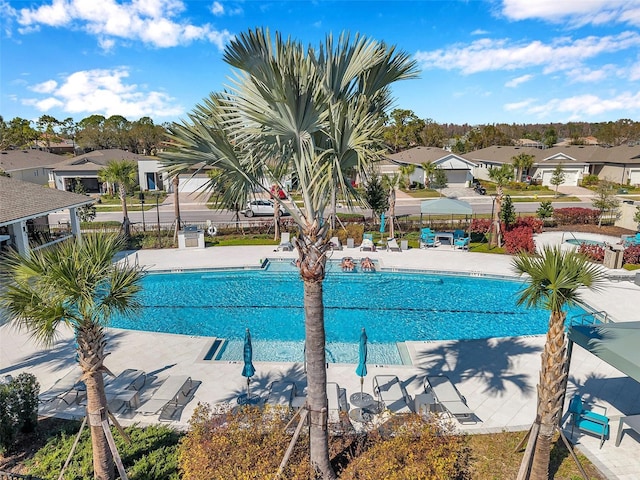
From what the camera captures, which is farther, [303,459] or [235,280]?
[235,280]

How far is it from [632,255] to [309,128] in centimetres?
2168

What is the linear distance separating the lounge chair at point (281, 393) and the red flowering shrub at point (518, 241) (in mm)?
16455

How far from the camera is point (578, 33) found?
3123 cm

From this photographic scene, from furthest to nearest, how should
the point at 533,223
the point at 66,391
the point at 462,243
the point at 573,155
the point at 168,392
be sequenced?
the point at 573,155
the point at 533,223
the point at 462,243
the point at 66,391
the point at 168,392

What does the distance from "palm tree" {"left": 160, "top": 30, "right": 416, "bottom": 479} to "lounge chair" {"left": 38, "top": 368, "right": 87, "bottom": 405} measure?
6.47 meters

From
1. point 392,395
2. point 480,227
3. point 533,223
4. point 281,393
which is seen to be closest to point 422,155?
point 533,223

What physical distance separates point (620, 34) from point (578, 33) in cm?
397

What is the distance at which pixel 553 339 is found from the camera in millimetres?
7152

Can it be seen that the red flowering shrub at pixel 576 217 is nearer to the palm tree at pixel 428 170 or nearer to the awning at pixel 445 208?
the awning at pixel 445 208

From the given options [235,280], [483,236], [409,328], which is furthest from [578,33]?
[235,280]

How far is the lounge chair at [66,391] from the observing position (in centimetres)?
1027

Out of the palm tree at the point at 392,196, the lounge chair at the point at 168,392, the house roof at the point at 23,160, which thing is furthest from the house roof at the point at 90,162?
the lounge chair at the point at 168,392

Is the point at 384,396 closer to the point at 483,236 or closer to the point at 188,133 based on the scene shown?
the point at 188,133

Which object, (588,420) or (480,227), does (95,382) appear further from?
(480,227)
